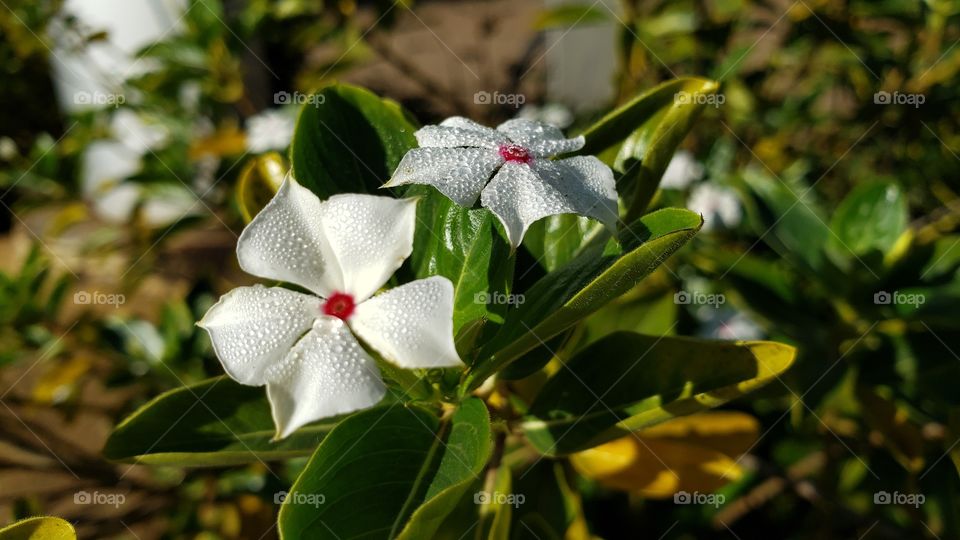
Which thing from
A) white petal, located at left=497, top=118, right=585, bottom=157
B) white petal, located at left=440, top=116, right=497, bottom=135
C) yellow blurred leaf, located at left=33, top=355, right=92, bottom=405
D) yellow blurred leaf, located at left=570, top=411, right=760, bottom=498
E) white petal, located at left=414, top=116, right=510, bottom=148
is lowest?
yellow blurred leaf, located at left=33, top=355, right=92, bottom=405

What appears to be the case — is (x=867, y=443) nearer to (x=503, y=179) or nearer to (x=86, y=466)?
(x=503, y=179)

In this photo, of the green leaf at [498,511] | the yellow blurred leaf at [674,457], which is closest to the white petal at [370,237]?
the green leaf at [498,511]

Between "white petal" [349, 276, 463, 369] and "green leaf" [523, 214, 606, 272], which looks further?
"green leaf" [523, 214, 606, 272]

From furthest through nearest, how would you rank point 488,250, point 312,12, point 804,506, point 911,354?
point 312,12 < point 804,506 < point 911,354 < point 488,250

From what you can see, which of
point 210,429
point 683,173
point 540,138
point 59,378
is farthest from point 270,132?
point 540,138

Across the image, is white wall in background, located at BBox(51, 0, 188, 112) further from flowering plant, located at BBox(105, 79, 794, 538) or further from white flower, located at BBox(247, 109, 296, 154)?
flowering plant, located at BBox(105, 79, 794, 538)

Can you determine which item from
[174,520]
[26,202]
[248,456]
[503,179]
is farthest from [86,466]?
[503,179]

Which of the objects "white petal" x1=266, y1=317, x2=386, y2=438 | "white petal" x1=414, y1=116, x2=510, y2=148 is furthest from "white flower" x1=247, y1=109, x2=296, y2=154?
"white petal" x1=266, y1=317, x2=386, y2=438
